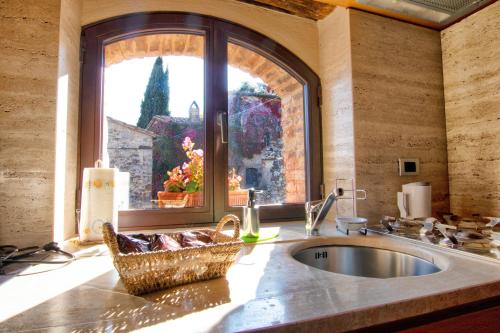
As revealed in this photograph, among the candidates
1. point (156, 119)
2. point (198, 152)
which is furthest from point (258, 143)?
point (156, 119)

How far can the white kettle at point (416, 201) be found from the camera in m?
1.46

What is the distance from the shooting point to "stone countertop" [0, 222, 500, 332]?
1.71 feet

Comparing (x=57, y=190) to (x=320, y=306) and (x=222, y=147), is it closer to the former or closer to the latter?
(x=222, y=147)

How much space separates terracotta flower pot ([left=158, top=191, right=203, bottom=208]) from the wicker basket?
2.56 ft

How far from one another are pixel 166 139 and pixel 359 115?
1.03 metres

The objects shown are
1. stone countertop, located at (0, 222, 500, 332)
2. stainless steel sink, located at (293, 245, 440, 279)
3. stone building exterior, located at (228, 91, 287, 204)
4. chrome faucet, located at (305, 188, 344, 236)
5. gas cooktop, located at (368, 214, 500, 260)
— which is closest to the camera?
stone countertop, located at (0, 222, 500, 332)

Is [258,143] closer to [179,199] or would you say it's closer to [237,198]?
[237,198]

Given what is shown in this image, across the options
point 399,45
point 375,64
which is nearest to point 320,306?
point 375,64

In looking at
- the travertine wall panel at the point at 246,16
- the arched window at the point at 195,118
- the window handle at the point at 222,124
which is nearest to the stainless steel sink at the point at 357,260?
the arched window at the point at 195,118

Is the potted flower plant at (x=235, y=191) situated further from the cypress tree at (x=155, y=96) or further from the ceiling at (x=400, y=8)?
the ceiling at (x=400, y=8)

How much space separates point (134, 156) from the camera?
142 cm

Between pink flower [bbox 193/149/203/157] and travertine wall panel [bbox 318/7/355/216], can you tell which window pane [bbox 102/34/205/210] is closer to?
pink flower [bbox 193/149/203/157]

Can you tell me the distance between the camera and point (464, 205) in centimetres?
164

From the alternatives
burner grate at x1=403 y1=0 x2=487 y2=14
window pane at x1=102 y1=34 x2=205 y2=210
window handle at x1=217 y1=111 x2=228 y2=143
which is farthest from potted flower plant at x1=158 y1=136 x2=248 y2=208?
burner grate at x1=403 y1=0 x2=487 y2=14
